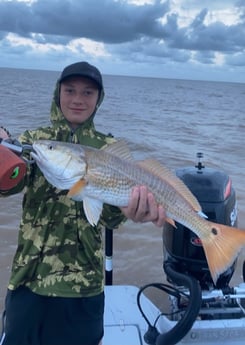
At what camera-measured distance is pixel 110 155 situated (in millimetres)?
2771

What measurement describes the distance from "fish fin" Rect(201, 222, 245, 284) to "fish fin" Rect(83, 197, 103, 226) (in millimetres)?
713

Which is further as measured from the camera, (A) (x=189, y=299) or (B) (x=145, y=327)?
(B) (x=145, y=327)

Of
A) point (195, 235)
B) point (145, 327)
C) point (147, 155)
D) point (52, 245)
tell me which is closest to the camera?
point (52, 245)

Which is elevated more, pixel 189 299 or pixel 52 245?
pixel 52 245

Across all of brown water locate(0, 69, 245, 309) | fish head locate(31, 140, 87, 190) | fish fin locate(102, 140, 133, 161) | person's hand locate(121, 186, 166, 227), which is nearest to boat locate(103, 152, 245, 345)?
person's hand locate(121, 186, 166, 227)

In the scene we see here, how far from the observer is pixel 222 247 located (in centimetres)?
282

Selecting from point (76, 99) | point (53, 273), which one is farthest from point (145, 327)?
point (76, 99)

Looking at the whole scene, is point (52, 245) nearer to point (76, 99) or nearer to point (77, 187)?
point (77, 187)

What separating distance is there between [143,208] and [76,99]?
3.39 feet

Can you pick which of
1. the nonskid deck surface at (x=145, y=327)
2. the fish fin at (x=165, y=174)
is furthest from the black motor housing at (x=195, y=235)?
the fish fin at (x=165, y=174)

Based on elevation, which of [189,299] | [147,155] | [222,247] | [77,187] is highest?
[77,187]

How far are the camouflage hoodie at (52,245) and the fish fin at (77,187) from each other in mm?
419

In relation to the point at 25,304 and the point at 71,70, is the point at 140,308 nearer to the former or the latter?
the point at 25,304

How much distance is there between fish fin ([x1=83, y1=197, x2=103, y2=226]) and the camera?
8.91 ft
